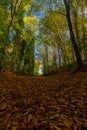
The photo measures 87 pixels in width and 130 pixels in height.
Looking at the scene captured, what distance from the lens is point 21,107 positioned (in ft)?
17.4

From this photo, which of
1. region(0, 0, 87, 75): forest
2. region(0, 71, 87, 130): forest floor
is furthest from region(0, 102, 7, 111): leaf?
region(0, 0, 87, 75): forest

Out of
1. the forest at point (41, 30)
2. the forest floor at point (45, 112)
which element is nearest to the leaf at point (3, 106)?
the forest floor at point (45, 112)

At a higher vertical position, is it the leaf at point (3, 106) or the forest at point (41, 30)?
the forest at point (41, 30)

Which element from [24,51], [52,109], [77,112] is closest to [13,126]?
[52,109]

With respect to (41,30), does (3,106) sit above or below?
below

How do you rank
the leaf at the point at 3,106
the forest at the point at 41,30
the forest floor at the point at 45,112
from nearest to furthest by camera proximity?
the forest floor at the point at 45,112 → the leaf at the point at 3,106 → the forest at the point at 41,30

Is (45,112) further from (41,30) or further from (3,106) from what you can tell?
(41,30)

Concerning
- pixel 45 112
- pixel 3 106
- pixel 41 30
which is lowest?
pixel 45 112

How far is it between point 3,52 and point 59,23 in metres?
14.9

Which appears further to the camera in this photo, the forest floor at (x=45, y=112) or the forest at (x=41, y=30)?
the forest at (x=41, y=30)

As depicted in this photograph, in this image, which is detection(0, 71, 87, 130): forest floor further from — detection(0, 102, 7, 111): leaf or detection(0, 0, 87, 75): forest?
detection(0, 0, 87, 75): forest

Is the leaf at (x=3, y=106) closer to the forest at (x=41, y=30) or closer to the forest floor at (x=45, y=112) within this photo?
the forest floor at (x=45, y=112)

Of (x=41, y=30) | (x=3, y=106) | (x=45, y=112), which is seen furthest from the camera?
(x=41, y=30)

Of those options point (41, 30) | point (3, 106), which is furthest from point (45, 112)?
point (41, 30)
